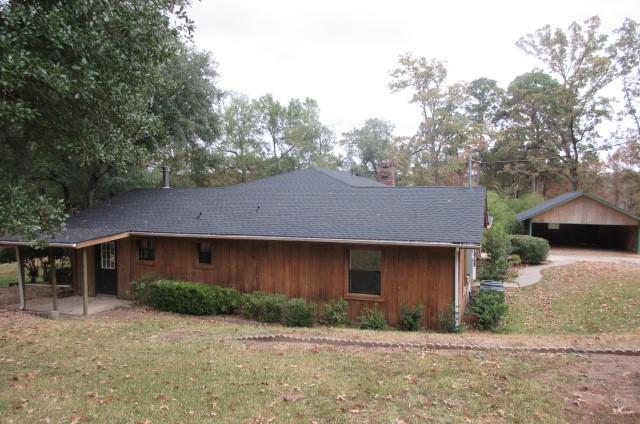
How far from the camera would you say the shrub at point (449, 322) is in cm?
1132

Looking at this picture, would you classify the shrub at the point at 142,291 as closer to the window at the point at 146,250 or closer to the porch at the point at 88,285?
the porch at the point at 88,285

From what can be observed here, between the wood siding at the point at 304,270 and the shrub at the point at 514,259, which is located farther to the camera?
the shrub at the point at 514,259

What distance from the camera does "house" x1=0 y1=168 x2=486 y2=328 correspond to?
11.8 metres

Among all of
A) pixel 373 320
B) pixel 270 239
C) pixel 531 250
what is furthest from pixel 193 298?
pixel 531 250

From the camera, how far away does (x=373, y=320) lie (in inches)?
466

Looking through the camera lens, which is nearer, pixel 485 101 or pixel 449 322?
pixel 449 322

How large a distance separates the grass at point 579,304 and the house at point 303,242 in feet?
6.16

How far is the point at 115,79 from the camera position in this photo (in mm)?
7461

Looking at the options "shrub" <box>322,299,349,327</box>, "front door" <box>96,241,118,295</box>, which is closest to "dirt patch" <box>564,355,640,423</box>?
"shrub" <box>322,299,349,327</box>

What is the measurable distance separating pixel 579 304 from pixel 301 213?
9.05 metres

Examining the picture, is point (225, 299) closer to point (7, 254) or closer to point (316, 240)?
point (316, 240)

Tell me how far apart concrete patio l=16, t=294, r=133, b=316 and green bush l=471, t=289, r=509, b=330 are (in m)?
10.6

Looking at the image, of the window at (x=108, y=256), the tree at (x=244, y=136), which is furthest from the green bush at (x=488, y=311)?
the tree at (x=244, y=136)

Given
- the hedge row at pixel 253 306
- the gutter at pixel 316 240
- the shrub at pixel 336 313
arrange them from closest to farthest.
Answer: the gutter at pixel 316 240
the hedge row at pixel 253 306
the shrub at pixel 336 313
